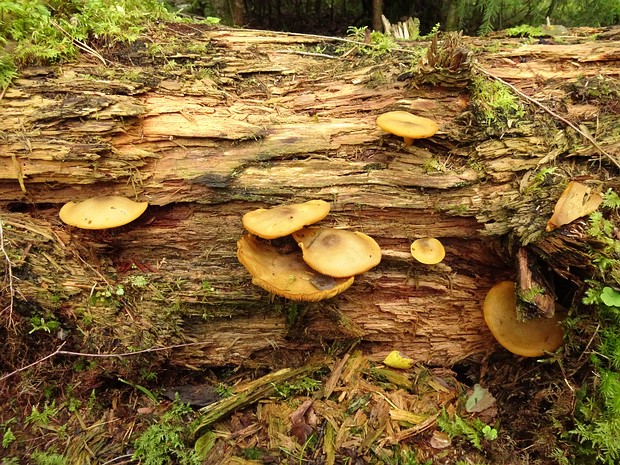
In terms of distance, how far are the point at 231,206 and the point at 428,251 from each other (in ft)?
5.79

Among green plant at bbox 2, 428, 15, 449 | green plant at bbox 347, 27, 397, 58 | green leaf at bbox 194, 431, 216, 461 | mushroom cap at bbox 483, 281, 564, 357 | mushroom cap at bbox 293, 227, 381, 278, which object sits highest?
green plant at bbox 347, 27, 397, 58

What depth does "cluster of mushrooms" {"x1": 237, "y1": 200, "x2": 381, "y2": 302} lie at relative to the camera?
307 cm

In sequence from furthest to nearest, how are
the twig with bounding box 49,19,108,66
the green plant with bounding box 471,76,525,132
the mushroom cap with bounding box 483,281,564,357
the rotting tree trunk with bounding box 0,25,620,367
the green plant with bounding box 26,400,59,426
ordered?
the twig with bounding box 49,19,108,66 → the green plant with bounding box 471,76,525,132 → the rotting tree trunk with bounding box 0,25,620,367 → the mushroom cap with bounding box 483,281,564,357 → the green plant with bounding box 26,400,59,426

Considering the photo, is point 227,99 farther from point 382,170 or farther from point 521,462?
point 521,462

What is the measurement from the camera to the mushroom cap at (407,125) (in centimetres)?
340

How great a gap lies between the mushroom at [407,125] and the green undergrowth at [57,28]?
2901 millimetres

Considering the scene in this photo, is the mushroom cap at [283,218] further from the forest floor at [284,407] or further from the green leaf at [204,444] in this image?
the green leaf at [204,444]

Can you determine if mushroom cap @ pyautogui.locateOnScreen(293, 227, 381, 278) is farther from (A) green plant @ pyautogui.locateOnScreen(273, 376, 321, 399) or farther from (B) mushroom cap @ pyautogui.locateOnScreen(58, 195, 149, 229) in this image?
(B) mushroom cap @ pyautogui.locateOnScreen(58, 195, 149, 229)

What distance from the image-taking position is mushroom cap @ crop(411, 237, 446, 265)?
135 inches

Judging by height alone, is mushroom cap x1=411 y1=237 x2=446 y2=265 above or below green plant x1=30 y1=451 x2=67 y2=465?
above

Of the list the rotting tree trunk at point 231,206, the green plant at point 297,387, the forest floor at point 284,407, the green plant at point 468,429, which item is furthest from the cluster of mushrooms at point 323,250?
the green plant at point 297,387

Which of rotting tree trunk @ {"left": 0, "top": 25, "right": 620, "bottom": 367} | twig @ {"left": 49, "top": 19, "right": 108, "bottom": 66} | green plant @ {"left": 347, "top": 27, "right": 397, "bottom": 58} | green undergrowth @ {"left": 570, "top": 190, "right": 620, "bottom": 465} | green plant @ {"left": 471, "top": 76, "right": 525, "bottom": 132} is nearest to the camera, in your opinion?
green undergrowth @ {"left": 570, "top": 190, "right": 620, "bottom": 465}

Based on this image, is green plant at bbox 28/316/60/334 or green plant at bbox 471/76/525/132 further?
green plant at bbox 471/76/525/132

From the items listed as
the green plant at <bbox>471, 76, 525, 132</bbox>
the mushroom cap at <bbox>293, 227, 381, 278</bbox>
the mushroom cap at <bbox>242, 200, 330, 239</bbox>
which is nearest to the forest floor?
the green plant at <bbox>471, 76, 525, 132</bbox>
